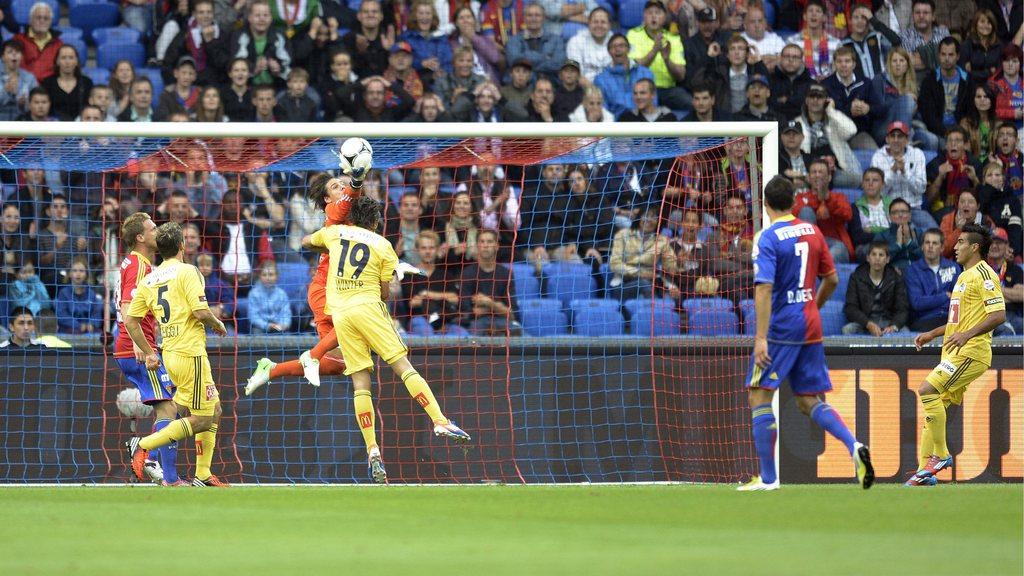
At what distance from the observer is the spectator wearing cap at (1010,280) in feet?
43.2

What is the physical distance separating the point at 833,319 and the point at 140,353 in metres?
6.38

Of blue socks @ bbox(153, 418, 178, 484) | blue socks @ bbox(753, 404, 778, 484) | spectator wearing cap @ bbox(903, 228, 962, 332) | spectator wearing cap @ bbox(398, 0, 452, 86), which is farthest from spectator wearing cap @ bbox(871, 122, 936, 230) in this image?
blue socks @ bbox(153, 418, 178, 484)

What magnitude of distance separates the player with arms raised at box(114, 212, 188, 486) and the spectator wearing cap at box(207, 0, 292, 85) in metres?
4.62

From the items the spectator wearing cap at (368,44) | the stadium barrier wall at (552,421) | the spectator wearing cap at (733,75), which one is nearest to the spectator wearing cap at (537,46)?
the spectator wearing cap at (368,44)

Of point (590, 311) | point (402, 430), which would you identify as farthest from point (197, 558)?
A: point (590, 311)

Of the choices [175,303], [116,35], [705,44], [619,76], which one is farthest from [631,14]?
[175,303]

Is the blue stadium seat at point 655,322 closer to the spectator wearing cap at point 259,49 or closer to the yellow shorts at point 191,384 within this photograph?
the yellow shorts at point 191,384

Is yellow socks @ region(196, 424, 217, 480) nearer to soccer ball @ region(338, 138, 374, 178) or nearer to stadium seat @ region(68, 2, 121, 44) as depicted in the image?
soccer ball @ region(338, 138, 374, 178)

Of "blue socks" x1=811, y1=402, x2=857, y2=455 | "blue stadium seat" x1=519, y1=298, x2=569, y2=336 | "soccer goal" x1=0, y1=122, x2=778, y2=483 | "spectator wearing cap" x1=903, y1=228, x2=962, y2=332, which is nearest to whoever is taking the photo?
"blue socks" x1=811, y1=402, x2=857, y2=455

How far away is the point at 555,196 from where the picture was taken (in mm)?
12898

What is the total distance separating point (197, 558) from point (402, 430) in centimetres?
610

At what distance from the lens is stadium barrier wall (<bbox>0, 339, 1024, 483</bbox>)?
11.4 meters

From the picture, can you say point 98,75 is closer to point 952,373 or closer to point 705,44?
point 705,44

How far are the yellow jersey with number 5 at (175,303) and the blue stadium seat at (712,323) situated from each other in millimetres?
4266
